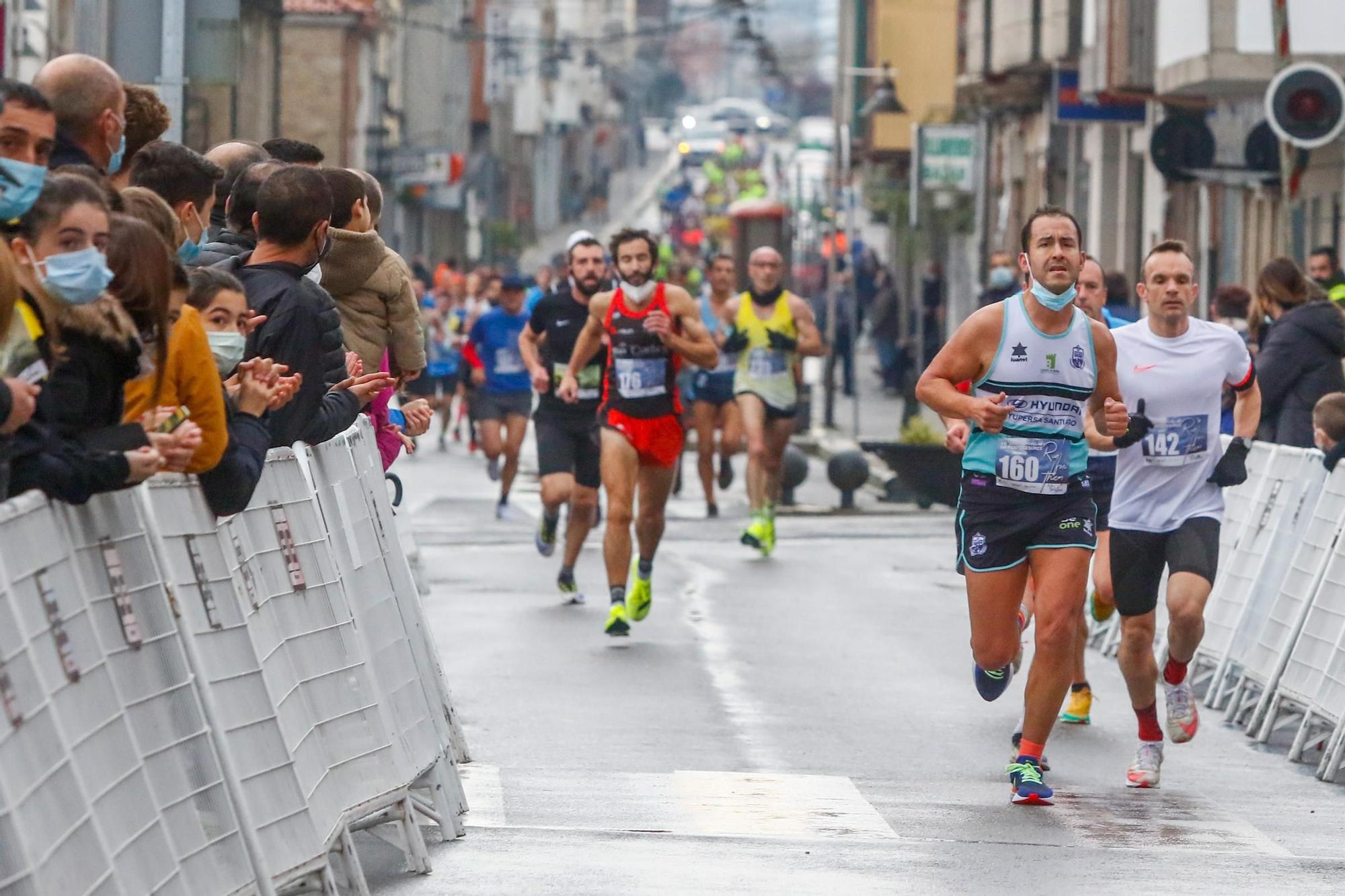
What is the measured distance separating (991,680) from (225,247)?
2.93 metres

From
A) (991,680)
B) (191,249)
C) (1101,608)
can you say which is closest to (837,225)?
(1101,608)

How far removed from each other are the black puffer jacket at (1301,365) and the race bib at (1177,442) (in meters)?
4.31

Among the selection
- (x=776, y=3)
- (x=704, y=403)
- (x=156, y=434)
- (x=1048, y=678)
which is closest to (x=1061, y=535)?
(x=1048, y=678)

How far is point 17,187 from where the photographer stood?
580 cm

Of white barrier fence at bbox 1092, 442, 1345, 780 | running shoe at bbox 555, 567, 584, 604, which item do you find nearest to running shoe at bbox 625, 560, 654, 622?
running shoe at bbox 555, 567, 584, 604

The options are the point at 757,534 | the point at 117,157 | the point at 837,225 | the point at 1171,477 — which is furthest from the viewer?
the point at 837,225

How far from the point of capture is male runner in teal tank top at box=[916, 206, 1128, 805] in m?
8.80

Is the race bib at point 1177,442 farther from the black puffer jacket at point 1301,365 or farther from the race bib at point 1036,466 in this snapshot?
the black puffer jacket at point 1301,365

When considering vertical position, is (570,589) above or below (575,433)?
below

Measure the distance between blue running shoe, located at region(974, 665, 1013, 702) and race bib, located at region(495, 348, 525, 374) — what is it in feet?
39.5

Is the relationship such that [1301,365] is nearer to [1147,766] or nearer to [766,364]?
[1147,766]

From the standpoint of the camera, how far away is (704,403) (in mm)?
21656

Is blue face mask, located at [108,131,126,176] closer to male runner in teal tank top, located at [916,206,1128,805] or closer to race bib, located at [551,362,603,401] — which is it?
male runner in teal tank top, located at [916,206,1128,805]

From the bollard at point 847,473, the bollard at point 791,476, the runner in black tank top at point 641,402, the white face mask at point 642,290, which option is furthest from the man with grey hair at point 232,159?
the bollard at point 791,476
